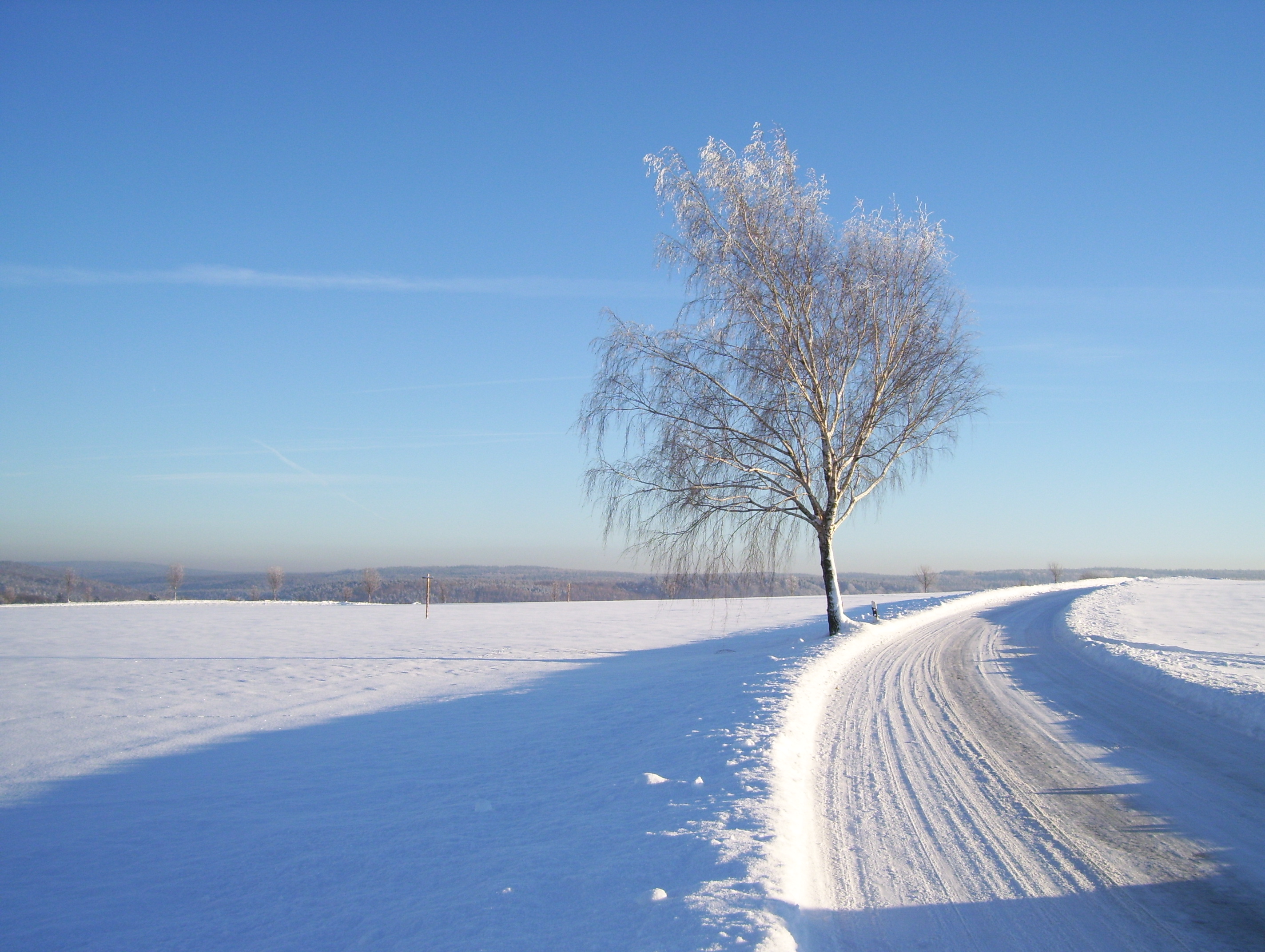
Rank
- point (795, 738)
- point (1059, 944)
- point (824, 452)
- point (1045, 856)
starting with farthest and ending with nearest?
point (824, 452) < point (795, 738) < point (1045, 856) < point (1059, 944)

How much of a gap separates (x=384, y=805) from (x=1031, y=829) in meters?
5.16

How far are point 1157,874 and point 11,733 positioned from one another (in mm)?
12673

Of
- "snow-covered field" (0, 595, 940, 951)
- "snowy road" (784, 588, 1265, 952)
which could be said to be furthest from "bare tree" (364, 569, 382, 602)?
"snowy road" (784, 588, 1265, 952)

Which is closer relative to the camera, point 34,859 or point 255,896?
point 255,896

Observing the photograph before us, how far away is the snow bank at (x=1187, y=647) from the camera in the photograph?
7.86 metres

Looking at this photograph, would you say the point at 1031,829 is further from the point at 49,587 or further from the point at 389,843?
the point at 49,587

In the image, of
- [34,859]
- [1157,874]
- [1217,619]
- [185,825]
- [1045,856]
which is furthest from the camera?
[1217,619]

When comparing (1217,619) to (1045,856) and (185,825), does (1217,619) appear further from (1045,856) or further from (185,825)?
(185,825)

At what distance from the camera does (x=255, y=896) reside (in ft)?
13.4

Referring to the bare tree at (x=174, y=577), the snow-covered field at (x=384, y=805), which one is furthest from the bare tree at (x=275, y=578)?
the snow-covered field at (x=384, y=805)

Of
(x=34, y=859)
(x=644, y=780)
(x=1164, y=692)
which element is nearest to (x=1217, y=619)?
(x=1164, y=692)

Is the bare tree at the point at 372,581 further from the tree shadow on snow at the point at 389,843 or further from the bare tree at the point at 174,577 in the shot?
the tree shadow on snow at the point at 389,843

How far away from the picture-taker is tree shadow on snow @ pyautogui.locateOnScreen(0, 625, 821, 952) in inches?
139

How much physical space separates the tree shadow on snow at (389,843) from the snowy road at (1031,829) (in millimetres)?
842
